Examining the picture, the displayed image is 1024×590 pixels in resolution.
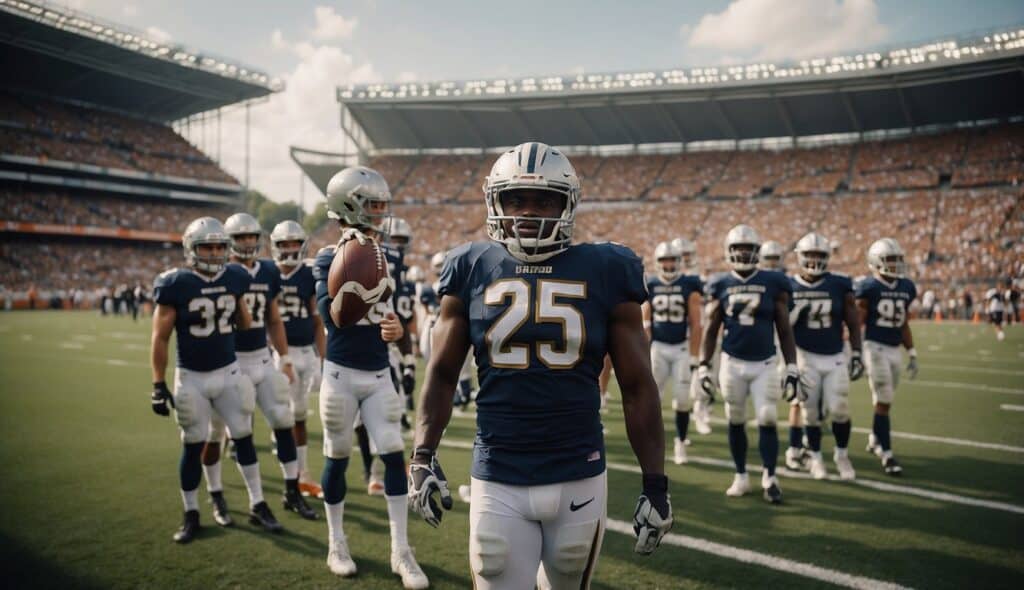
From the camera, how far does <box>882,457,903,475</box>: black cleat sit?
20.0 feet

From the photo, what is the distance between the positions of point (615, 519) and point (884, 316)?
3.90 metres

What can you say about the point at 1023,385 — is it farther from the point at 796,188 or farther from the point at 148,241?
the point at 148,241

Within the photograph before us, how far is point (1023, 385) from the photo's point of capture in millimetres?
10930

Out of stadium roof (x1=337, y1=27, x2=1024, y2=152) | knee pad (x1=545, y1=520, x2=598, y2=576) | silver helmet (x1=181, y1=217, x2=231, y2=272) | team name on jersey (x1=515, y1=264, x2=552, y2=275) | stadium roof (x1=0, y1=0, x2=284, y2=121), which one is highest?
stadium roof (x1=0, y1=0, x2=284, y2=121)

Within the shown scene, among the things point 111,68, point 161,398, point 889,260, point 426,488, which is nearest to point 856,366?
point 889,260

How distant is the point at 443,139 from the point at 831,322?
3918 cm

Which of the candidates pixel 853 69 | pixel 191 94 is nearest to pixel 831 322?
pixel 853 69

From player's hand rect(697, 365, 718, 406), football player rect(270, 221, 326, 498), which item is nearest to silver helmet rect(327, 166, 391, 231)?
football player rect(270, 221, 326, 498)

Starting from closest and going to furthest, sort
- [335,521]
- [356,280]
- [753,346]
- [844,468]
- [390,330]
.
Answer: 1. [356,280]
2. [390,330]
3. [335,521]
4. [753,346]
5. [844,468]

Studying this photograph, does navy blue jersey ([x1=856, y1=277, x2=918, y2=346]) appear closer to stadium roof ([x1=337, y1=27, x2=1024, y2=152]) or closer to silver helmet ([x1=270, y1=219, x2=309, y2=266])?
silver helmet ([x1=270, y1=219, x2=309, y2=266])

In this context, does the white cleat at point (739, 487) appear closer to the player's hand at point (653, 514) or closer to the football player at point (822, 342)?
the football player at point (822, 342)

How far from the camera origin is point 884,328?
6.83 meters

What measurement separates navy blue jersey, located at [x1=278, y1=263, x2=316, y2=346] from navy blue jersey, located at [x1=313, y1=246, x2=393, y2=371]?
196cm

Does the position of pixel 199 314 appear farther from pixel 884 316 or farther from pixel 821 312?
pixel 884 316
